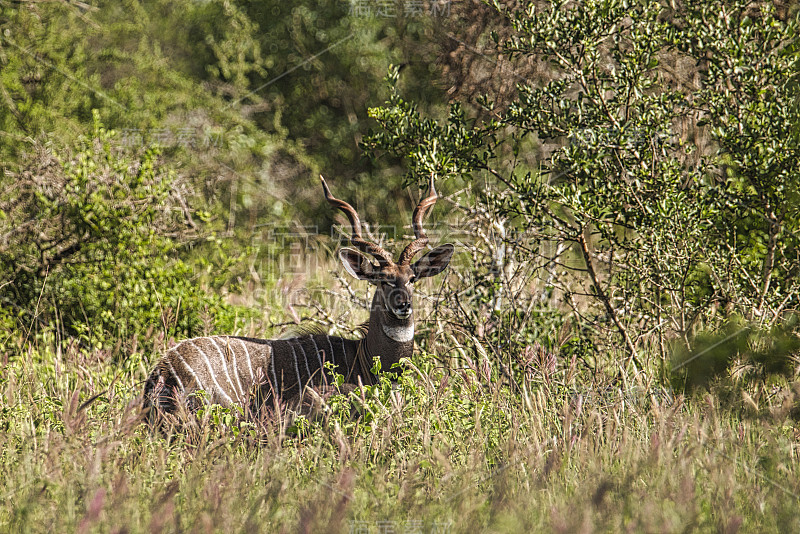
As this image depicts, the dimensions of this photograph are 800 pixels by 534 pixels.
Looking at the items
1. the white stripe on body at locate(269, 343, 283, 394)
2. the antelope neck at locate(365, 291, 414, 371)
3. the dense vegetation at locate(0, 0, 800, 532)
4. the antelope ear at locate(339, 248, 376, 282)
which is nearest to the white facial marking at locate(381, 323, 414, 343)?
the antelope neck at locate(365, 291, 414, 371)

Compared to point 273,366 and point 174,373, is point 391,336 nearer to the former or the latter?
point 273,366

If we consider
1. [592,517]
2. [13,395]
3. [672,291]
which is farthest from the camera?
[672,291]

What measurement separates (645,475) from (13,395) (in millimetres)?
2895

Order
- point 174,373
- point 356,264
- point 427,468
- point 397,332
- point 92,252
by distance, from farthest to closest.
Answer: point 92,252 < point 356,264 < point 397,332 < point 174,373 < point 427,468

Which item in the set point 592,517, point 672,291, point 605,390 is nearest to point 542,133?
point 672,291

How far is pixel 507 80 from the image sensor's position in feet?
19.5

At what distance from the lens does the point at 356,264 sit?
4.89 metres

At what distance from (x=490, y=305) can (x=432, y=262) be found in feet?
1.78

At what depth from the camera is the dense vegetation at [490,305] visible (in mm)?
2904

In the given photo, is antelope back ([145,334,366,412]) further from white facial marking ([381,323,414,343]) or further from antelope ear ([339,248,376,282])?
antelope ear ([339,248,376,282])

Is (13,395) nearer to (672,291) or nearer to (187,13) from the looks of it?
(672,291)

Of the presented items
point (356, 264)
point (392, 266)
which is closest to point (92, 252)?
point (356, 264)

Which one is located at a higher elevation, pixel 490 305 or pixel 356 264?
pixel 356 264

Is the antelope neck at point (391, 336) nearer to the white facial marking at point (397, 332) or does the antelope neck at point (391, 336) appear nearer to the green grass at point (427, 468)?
the white facial marking at point (397, 332)
